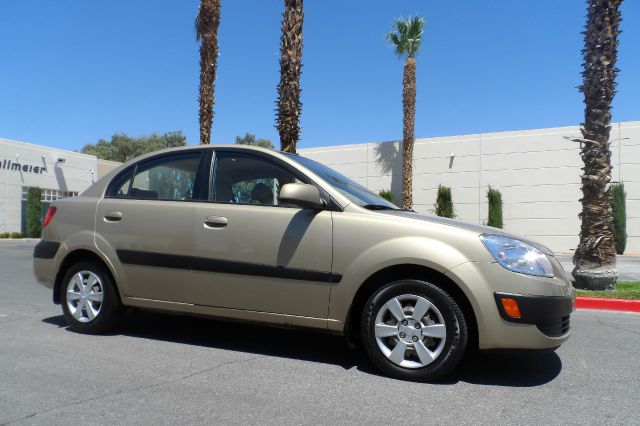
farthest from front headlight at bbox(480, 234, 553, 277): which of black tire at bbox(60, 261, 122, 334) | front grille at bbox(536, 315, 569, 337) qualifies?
black tire at bbox(60, 261, 122, 334)

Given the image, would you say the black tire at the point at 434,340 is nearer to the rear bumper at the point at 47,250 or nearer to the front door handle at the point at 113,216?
the front door handle at the point at 113,216

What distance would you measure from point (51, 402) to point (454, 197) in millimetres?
22208

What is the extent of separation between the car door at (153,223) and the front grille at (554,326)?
2686 millimetres

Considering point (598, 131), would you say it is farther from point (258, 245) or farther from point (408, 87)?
point (408, 87)

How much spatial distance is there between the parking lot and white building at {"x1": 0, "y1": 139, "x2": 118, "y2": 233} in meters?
26.1

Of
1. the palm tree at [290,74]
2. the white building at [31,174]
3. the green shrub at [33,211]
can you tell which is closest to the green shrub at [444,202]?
the palm tree at [290,74]

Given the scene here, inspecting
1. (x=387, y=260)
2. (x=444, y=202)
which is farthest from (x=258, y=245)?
(x=444, y=202)

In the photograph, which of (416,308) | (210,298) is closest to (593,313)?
(416,308)

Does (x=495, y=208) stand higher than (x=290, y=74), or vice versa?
(x=290, y=74)

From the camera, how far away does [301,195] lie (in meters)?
3.67

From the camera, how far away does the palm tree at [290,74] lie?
12.4 meters

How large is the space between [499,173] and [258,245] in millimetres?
20614

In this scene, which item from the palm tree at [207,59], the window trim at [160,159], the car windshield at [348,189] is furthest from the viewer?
the palm tree at [207,59]

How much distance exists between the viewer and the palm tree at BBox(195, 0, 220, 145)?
53.9 ft
